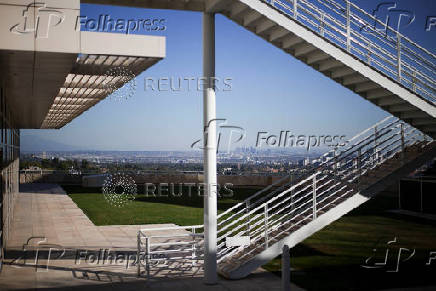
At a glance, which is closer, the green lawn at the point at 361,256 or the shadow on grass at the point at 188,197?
the green lawn at the point at 361,256

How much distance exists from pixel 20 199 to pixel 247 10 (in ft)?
72.6

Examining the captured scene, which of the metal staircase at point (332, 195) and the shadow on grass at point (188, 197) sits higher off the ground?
the metal staircase at point (332, 195)

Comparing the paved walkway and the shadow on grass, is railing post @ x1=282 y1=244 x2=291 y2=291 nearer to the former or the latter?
the paved walkway

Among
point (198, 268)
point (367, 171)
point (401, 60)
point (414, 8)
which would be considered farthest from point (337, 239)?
point (414, 8)

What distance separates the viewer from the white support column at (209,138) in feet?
29.0

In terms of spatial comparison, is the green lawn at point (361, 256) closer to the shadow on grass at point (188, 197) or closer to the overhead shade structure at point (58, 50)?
the overhead shade structure at point (58, 50)

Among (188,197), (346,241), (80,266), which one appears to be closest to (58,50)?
(80,266)

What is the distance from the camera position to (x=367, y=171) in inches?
421

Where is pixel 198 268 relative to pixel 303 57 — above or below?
below

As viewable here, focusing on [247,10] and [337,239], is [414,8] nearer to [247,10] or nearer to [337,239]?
[337,239]

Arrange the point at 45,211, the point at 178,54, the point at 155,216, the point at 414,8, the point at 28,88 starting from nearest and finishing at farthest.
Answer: the point at 28,88, the point at 155,216, the point at 45,211, the point at 414,8, the point at 178,54

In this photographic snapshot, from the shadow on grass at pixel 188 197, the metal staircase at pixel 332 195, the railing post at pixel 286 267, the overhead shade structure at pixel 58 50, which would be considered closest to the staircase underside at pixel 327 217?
the metal staircase at pixel 332 195

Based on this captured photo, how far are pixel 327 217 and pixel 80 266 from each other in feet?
17.9

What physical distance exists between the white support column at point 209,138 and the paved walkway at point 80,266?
71 centimetres
